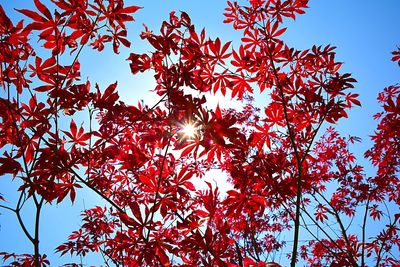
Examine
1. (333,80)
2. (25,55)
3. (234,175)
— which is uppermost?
(333,80)

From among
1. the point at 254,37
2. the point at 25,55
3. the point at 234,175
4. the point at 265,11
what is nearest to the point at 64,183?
the point at 25,55

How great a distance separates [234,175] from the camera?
2.72 m

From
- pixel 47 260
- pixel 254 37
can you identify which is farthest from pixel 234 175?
pixel 47 260

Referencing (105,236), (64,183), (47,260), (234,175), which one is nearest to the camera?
(64,183)

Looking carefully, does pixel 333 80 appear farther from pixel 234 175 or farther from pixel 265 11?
pixel 234 175

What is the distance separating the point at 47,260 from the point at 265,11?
197 inches

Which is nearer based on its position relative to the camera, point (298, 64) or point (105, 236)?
point (298, 64)

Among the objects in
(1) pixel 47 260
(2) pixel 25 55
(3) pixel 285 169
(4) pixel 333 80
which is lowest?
(1) pixel 47 260

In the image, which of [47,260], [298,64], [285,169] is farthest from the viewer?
[47,260]

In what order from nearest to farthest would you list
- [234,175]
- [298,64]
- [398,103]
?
1. [234,175]
2. [298,64]
3. [398,103]

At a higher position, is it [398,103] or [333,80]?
[398,103]

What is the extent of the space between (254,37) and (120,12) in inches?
70.9

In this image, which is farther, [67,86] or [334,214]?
[334,214]

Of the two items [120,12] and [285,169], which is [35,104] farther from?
[285,169]
